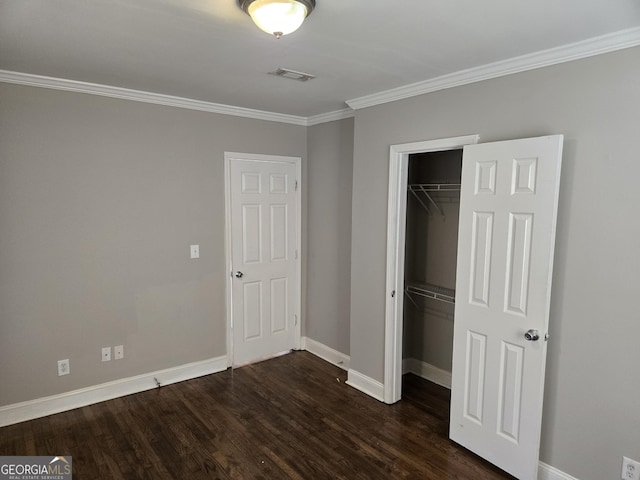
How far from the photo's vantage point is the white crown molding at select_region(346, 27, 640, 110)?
203cm

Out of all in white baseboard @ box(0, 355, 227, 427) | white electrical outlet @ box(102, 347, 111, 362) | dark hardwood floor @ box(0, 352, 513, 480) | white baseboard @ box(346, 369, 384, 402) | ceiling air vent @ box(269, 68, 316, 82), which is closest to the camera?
dark hardwood floor @ box(0, 352, 513, 480)

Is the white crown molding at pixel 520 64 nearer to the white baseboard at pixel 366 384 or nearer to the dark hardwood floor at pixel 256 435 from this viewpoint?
the white baseboard at pixel 366 384

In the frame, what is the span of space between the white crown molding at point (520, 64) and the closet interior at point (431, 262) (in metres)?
0.78

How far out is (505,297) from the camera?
2465 millimetres

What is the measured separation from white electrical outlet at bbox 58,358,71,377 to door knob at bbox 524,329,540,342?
130 inches

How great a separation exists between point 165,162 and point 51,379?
1937mm

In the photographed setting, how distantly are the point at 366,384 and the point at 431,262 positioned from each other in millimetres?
1254

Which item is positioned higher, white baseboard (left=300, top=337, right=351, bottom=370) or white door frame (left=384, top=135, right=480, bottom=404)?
white door frame (left=384, top=135, right=480, bottom=404)

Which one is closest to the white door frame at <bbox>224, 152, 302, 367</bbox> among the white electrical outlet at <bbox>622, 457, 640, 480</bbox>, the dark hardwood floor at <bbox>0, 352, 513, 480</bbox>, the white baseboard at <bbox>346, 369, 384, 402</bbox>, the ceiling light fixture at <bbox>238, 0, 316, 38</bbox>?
the dark hardwood floor at <bbox>0, 352, 513, 480</bbox>

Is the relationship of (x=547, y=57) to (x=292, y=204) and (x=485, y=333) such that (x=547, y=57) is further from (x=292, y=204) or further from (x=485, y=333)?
(x=292, y=204)

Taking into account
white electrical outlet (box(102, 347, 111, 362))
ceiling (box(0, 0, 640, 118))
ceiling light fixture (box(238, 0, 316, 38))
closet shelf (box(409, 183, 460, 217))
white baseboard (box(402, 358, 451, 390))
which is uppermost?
ceiling (box(0, 0, 640, 118))

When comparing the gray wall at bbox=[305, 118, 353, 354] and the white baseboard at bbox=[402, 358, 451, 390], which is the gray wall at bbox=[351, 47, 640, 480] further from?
the gray wall at bbox=[305, 118, 353, 354]

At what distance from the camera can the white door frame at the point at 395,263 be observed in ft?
10.5

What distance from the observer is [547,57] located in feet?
7.47
